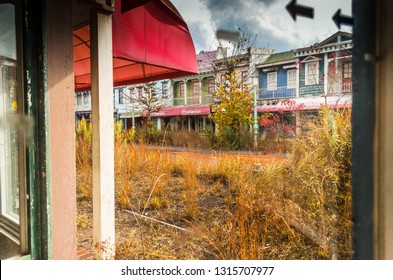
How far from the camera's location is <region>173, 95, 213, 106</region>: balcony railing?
19827mm

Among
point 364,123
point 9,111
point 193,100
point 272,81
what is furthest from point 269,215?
point 193,100

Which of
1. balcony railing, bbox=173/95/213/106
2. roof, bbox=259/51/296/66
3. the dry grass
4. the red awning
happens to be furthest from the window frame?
the red awning

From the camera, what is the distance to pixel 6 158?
1839 millimetres

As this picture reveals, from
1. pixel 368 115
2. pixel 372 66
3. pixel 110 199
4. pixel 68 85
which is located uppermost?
pixel 68 85

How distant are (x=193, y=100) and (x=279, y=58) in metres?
6.71

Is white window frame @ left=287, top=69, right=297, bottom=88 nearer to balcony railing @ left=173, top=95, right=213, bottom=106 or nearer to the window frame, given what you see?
the window frame

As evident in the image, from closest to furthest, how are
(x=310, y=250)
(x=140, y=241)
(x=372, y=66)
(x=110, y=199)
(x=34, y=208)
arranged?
(x=372, y=66) < (x=34, y=208) < (x=110, y=199) < (x=310, y=250) < (x=140, y=241)

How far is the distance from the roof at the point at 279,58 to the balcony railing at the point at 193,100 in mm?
4585

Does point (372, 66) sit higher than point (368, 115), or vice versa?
point (372, 66)

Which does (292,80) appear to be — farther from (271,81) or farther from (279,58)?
(279,58)
